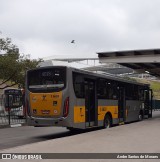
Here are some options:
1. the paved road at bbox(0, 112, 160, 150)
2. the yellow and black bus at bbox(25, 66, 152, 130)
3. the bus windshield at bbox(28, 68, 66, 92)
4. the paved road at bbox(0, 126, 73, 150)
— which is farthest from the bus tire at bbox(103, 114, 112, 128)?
the bus windshield at bbox(28, 68, 66, 92)

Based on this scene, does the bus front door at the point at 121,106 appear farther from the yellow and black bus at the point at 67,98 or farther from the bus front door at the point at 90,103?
the bus front door at the point at 90,103

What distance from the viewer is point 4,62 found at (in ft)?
96.3

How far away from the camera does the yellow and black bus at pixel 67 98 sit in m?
15.2

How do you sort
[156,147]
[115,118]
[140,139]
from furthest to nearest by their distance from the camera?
1. [115,118]
2. [140,139]
3. [156,147]

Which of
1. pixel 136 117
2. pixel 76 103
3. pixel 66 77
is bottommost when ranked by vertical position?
pixel 136 117

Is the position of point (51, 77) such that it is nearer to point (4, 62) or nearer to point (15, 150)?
point (15, 150)

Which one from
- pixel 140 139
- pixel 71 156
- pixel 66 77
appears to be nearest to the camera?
pixel 71 156

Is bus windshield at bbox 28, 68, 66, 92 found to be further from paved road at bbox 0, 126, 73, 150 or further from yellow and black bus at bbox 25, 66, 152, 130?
paved road at bbox 0, 126, 73, 150

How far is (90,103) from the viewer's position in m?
17.1

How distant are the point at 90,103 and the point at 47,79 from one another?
8.29 ft

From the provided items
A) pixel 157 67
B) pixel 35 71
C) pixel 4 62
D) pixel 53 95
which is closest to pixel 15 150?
pixel 53 95

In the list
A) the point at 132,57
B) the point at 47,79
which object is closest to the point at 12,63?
the point at 132,57

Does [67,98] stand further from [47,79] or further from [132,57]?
[132,57]

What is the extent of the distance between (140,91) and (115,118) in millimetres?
6548
